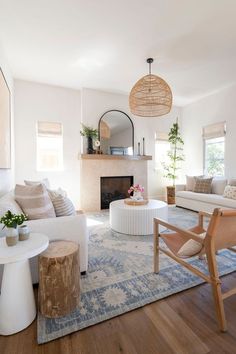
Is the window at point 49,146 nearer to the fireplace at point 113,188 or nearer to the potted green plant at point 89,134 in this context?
the potted green plant at point 89,134

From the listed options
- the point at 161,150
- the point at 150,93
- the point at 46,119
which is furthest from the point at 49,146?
the point at 161,150

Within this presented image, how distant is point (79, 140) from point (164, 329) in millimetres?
4258

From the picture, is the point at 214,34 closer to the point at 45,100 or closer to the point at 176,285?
the point at 176,285

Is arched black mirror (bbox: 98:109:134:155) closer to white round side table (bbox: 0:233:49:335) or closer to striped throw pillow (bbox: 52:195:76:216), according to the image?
striped throw pillow (bbox: 52:195:76:216)

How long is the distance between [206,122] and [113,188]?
3.07 metres

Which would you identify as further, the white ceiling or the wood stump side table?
the white ceiling

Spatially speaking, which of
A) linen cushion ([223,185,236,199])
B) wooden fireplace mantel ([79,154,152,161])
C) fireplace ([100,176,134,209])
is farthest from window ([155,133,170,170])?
linen cushion ([223,185,236,199])

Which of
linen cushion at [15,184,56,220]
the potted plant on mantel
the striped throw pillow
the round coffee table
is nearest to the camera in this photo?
linen cushion at [15,184,56,220]

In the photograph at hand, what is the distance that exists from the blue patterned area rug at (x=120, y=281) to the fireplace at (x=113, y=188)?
7.35ft

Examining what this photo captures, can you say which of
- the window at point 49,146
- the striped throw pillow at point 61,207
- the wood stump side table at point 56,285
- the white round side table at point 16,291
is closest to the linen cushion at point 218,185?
the striped throw pillow at point 61,207

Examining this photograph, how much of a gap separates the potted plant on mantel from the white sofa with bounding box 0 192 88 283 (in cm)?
388

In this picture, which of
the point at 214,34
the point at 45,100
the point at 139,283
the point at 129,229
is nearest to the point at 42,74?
the point at 45,100

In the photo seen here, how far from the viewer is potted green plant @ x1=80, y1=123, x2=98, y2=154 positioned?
4.57 meters

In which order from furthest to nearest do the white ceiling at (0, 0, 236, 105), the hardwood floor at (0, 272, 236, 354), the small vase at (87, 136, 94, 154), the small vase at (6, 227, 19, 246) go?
the small vase at (87, 136, 94, 154), the white ceiling at (0, 0, 236, 105), the small vase at (6, 227, 19, 246), the hardwood floor at (0, 272, 236, 354)
